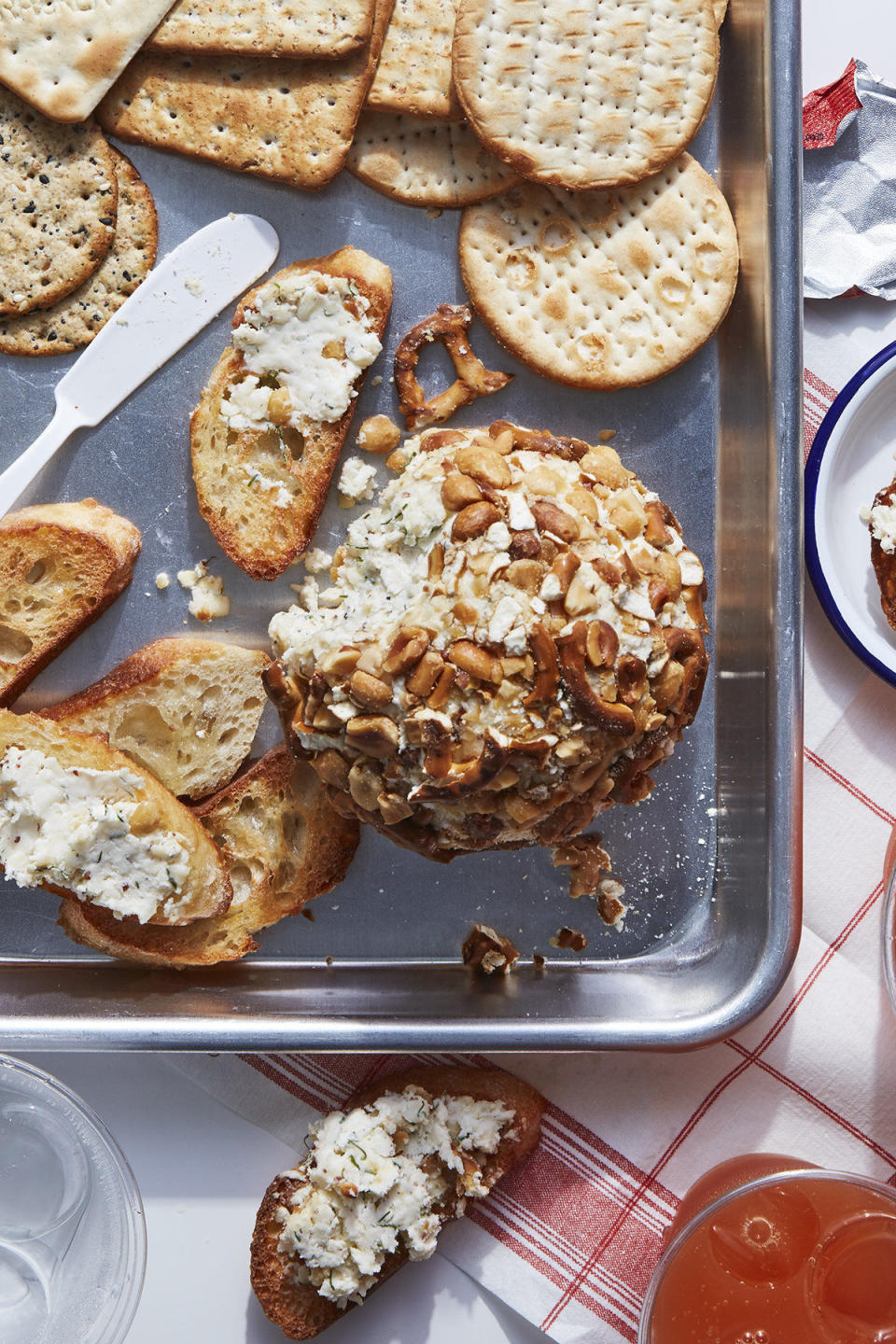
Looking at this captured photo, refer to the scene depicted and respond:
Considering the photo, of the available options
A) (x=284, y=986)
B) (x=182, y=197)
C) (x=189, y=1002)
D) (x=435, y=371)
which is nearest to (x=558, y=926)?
(x=284, y=986)

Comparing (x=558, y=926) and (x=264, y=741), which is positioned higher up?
(x=264, y=741)

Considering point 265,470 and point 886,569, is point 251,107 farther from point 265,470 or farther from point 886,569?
point 886,569

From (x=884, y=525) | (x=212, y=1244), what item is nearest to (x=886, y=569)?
(x=884, y=525)

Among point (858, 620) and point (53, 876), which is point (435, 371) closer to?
point (858, 620)

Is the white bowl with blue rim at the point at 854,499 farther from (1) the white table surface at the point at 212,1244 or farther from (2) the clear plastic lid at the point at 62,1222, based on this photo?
(2) the clear plastic lid at the point at 62,1222

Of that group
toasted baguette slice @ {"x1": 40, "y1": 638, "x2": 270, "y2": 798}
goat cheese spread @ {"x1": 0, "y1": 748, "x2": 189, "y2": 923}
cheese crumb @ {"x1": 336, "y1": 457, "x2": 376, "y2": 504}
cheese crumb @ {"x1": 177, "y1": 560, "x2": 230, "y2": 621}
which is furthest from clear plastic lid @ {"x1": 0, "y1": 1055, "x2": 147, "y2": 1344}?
cheese crumb @ {"x1": 336, "y1": 457, "x2": 376, "y2": 504}

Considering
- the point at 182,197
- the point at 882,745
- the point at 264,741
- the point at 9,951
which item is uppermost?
the point at 182,197
